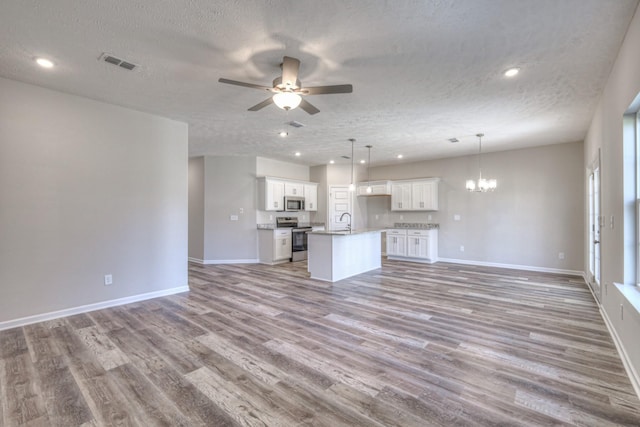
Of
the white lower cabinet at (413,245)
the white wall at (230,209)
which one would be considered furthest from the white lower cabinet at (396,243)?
the white wall at (230,209)

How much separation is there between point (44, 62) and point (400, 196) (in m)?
7.40

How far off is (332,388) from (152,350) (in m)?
1.79

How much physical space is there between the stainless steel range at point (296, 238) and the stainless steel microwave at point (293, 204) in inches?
14.7

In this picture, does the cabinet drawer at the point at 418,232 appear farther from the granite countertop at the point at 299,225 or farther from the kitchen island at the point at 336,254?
the granite countertop at the point at 299,225

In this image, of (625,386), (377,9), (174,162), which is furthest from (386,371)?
(174,162)

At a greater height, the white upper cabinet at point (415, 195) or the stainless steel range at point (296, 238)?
the white upper cabinet at point (415, 195)

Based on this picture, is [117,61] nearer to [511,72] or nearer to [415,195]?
[511,72]

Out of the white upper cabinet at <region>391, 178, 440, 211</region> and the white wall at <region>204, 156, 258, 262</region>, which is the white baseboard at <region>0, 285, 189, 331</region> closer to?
the white wall at <region>204, 156, 258, 262</region>

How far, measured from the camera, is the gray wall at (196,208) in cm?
744

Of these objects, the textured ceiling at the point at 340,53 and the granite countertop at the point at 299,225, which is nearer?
the textured ceiling at the point at 340,53

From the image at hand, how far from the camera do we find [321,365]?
2.54 metres

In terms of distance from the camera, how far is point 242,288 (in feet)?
16.6

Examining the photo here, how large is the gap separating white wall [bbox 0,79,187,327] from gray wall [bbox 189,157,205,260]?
2.66m

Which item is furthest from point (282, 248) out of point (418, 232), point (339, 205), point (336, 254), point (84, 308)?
point (84, 308)
